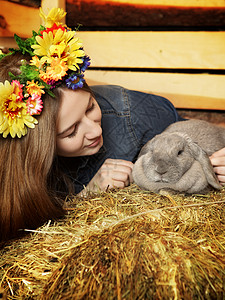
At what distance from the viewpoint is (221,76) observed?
2230 mm

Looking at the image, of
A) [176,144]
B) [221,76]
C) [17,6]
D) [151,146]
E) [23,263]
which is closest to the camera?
[23,263]

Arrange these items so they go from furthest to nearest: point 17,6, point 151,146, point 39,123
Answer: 1. point 17,6
2. point 151,146
3. point 39,123

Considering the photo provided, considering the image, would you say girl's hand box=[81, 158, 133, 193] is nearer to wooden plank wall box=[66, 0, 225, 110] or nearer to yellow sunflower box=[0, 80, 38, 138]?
yellow sunflower box=[0, 80, 38, 138]

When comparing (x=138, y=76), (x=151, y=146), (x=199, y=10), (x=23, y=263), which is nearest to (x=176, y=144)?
(x=151, y=146)

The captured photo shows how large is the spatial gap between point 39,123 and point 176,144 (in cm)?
66

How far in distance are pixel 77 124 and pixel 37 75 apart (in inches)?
12.4

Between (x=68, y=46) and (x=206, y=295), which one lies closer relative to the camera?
(x=206, y=295)

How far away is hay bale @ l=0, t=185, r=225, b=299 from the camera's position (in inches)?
34.3

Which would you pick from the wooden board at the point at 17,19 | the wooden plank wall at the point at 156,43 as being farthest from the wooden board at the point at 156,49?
the wooden board at the point at 17,19

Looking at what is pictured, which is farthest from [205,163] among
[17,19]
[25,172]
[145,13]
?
[17,19]

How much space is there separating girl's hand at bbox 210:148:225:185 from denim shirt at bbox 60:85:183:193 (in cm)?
51

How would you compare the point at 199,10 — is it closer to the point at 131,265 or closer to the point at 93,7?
the point at 93,7

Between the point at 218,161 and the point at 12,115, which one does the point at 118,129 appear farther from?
the point at 12,115

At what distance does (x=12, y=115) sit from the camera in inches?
48.6
